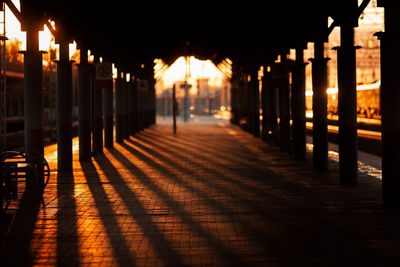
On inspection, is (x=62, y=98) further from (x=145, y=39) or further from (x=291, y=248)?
(x=145, y=39)

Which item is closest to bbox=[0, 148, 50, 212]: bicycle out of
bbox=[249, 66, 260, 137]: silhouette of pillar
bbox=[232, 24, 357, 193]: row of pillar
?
bbox=[232, 24, 357, 193]: row of pillar

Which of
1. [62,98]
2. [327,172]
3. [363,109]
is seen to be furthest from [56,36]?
[363,109]

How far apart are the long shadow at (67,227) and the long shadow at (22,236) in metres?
0.32

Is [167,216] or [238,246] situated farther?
[167,216]

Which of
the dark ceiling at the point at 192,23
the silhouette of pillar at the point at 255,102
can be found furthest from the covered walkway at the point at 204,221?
the silhouette of pillar at the point at 255,102

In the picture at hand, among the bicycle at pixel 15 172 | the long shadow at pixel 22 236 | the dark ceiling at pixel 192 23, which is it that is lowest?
the long shadow at pixel 22 236

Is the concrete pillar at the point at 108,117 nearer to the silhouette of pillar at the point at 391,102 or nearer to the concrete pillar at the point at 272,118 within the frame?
the concrete pillar at the point at 272,118

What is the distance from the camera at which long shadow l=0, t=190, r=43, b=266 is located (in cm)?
725

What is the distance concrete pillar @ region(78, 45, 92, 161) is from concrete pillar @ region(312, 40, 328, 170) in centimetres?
708

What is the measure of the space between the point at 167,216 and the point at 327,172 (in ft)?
23.7

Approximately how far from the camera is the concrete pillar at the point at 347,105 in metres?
13.2

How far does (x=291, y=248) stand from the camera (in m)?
7.66

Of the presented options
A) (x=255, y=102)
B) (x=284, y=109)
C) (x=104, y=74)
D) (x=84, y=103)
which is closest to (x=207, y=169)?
(x=84, y=103)

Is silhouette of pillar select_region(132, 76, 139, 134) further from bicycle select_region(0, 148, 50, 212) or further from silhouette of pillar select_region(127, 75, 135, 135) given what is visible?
bicycle select_region(0, 148, 50, 212)
